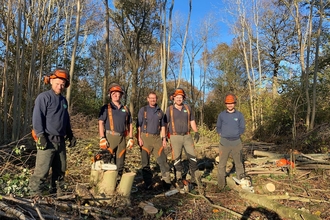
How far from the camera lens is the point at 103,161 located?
14.7 ft

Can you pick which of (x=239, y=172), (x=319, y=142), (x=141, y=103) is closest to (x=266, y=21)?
(x=141, y=103)

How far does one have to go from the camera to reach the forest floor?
3916 millimetres

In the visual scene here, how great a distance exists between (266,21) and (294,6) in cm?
712

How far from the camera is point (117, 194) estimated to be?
158 inches

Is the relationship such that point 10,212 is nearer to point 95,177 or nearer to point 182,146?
point 95,177

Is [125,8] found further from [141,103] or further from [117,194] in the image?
[117,194]

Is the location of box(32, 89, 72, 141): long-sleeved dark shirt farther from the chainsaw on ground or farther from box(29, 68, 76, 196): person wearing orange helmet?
the chainsaw on ground

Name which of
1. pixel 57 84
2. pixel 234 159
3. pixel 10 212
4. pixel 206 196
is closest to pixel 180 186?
pixel 206 196

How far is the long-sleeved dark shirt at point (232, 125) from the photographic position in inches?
212

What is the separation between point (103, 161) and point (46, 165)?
0.98m

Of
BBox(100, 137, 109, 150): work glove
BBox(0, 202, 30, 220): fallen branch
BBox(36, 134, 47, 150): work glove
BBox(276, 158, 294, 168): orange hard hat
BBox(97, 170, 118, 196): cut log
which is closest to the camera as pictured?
BBox(0, 202, 30, 220): fallen branch

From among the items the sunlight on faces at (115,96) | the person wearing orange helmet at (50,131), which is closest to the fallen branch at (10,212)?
the person wearing orange helmet at (50,131)

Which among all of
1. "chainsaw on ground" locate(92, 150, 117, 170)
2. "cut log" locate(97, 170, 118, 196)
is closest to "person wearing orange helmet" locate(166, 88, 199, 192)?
"chainsaw on ground" locate(92, 150, 117, 170)

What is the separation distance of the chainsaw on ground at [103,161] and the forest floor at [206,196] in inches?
18.7
